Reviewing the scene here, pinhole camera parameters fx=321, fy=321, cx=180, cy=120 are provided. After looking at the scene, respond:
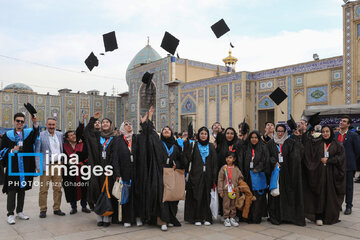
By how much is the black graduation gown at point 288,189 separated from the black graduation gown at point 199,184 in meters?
0.90

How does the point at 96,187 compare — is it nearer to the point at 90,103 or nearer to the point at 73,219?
the point at 73,219

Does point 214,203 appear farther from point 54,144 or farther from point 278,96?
point 278,96

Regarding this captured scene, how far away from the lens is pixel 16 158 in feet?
16.2

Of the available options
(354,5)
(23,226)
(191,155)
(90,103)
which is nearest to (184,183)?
(191,155)

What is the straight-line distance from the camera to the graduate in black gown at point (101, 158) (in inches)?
185

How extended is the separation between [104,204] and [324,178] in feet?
10.8

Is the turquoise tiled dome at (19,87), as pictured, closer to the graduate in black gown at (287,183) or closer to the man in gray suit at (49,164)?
the man in gray suit at (49,164)

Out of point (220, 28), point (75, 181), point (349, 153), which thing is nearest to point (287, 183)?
point (349, 153)

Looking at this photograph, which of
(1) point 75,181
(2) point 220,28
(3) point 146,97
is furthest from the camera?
(3) point 146,97

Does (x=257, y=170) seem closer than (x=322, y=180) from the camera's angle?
Yes

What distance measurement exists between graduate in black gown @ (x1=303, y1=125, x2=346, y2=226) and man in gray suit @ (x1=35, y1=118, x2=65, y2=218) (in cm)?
398

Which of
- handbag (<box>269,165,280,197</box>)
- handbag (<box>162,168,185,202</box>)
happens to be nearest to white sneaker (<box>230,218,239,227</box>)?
handbag (<box>269,165,280,197</box>)

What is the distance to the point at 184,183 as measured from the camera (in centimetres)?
468

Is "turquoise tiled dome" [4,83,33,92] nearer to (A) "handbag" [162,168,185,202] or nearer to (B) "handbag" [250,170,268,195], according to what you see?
(A) "handbag" [162,168,185,202]
